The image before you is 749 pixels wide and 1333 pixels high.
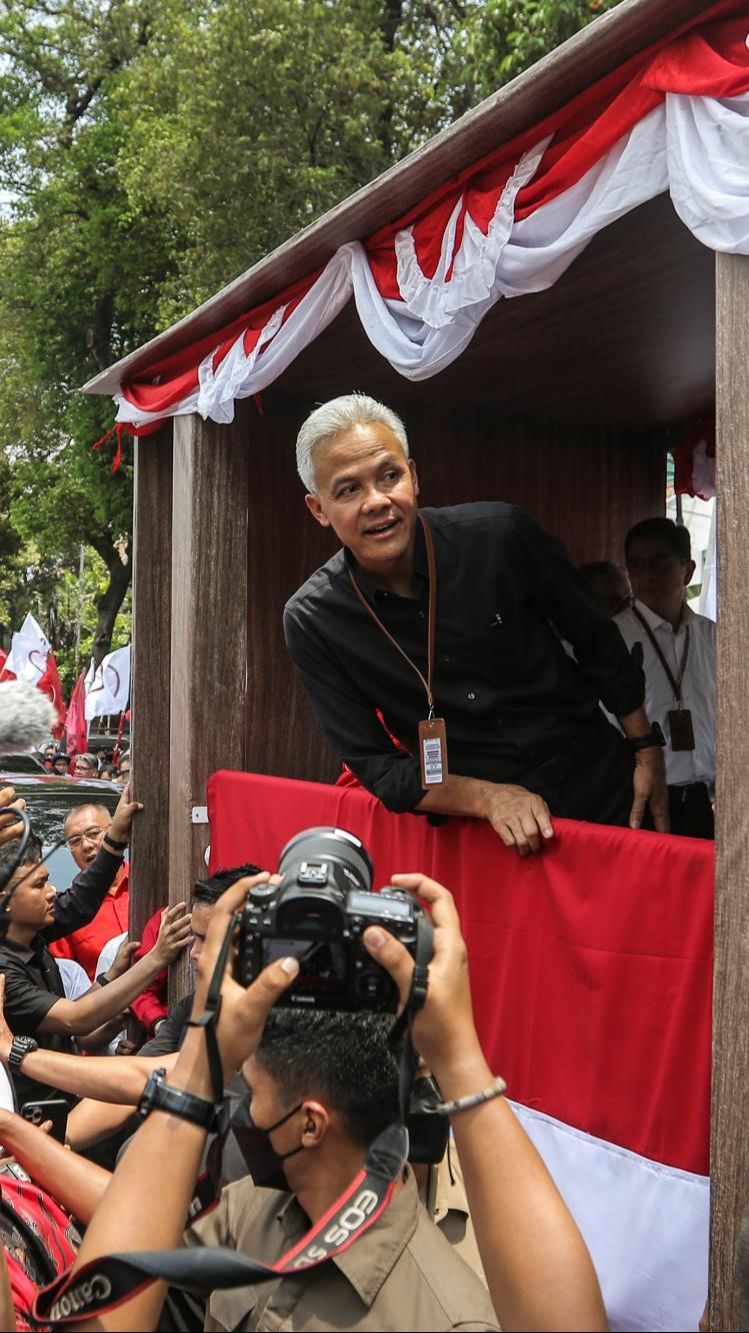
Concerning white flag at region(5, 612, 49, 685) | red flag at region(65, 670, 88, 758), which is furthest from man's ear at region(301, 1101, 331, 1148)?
red flag at region(65, 670, 88, 758)

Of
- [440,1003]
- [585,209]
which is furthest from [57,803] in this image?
[440,1003]

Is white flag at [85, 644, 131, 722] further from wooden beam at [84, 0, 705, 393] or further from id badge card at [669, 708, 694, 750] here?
id badge card at [669, 708, 694, 750]

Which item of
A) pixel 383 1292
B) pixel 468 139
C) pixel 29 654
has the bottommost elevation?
pixel 383 1292

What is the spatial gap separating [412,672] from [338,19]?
11.5 meters

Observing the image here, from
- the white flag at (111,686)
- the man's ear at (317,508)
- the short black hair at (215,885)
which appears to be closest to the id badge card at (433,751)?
the man's ear at (317,508)

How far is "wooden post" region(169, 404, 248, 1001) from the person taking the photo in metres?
5.41

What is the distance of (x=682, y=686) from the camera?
16.2ft

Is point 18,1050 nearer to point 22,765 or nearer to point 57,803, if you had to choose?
point 57,803

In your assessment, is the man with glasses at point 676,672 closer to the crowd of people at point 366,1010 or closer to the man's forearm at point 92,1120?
the crowd of people at point 366,1010

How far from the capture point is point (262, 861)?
4.70 m

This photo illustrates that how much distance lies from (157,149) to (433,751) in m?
12.3

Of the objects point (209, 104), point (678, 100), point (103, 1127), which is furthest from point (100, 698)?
point (678, 100)

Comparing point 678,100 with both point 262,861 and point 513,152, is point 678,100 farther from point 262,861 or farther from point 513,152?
point 262,861

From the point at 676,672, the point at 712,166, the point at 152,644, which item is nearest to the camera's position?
the point at 712,166
